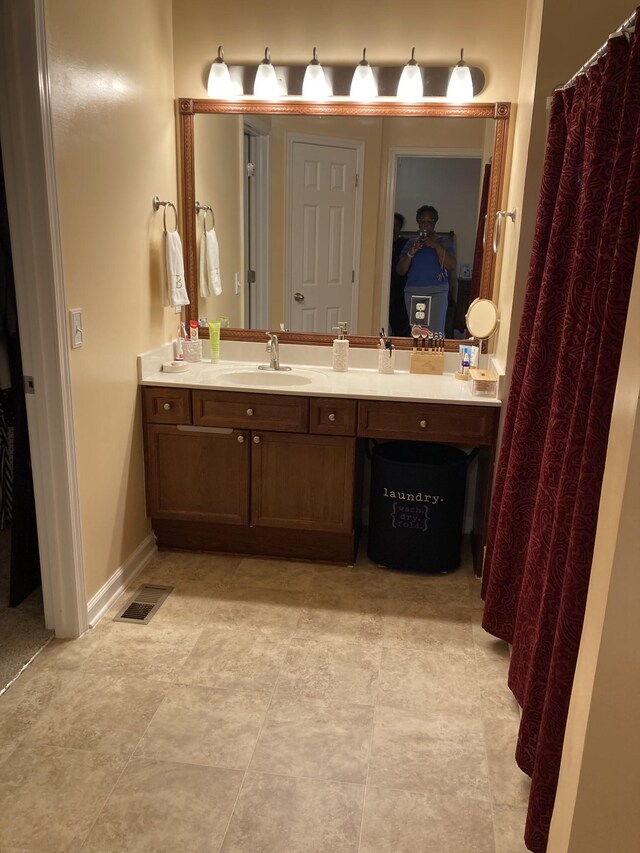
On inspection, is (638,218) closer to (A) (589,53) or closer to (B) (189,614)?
(A) (589,53)

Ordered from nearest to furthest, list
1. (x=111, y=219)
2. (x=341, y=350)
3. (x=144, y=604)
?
(x=111, y=219), (x=144, y=604), (x=341, y=350)

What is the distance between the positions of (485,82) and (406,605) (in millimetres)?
2221

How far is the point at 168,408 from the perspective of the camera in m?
2.96

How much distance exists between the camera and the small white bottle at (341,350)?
10.6 ft

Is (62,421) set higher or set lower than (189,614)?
higher

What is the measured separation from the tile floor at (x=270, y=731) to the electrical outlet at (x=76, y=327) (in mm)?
1057

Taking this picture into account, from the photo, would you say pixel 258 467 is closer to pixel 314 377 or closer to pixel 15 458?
pixel 314 377

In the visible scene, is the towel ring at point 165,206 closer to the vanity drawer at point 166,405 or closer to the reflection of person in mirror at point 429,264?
the vanity drawer at point 166,405

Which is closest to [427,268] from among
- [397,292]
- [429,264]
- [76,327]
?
[429,264]

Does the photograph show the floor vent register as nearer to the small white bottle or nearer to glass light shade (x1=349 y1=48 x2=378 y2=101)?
the small white bottle

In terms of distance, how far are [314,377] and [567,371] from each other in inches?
64.3

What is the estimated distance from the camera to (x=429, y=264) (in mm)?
3152

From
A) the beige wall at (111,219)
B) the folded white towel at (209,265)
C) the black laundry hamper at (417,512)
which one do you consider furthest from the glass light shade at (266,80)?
the black laundry hamper at (417,512)

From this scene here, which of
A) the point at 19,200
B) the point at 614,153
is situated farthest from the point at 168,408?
the point at 614,153
